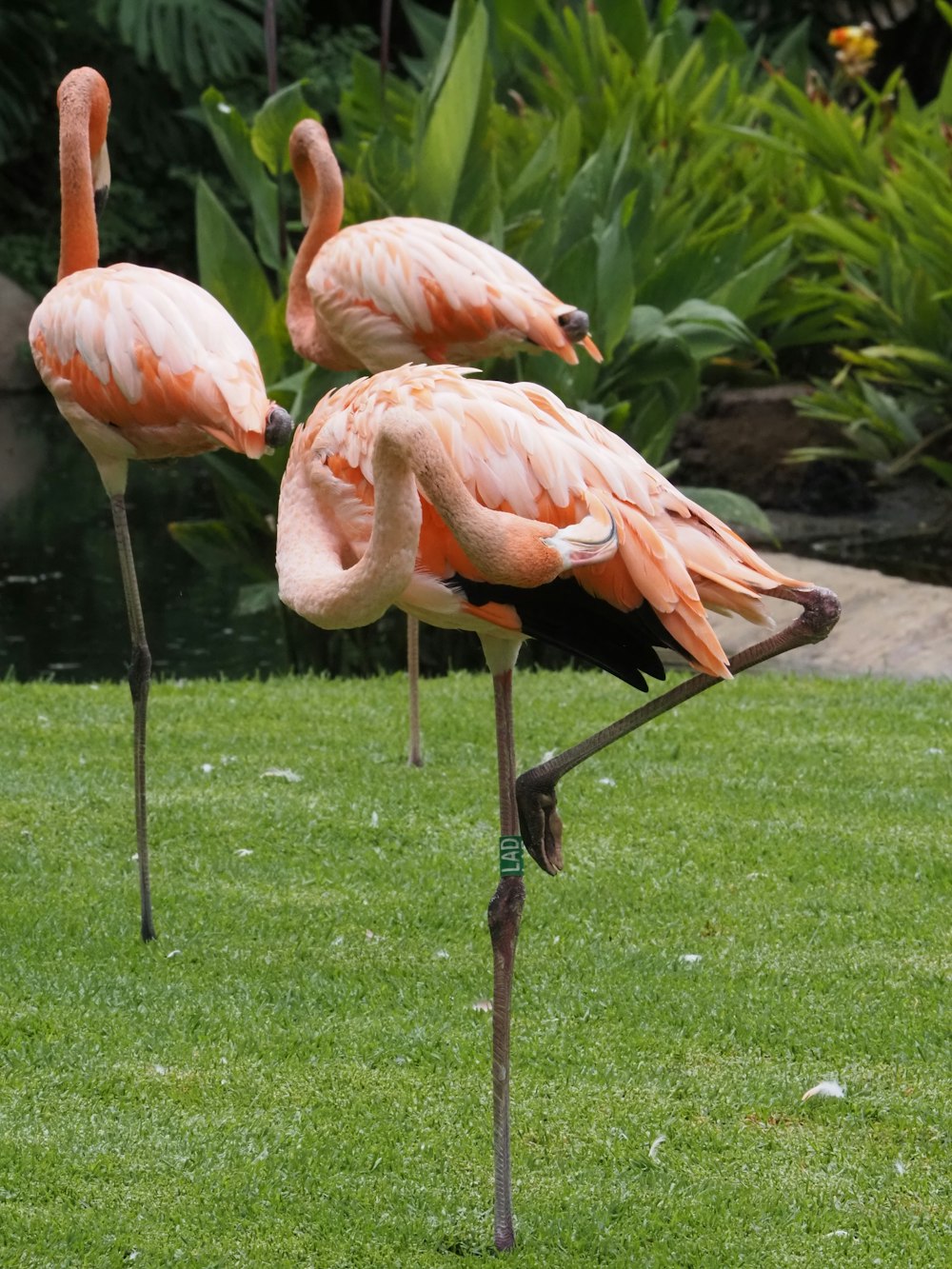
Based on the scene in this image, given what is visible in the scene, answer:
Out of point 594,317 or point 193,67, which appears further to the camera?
point 193,67

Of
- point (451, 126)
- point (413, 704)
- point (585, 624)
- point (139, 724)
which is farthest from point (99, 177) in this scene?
point (451, 126)

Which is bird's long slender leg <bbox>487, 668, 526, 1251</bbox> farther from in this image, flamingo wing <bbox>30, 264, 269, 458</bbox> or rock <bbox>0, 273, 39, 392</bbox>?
rock <bbox>0, 273, 39, 392</bbox>

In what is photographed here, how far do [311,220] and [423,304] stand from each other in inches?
39.7

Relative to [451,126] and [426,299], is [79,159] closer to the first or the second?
[426,299]

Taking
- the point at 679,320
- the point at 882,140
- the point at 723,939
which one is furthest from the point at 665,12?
the point at 723,939

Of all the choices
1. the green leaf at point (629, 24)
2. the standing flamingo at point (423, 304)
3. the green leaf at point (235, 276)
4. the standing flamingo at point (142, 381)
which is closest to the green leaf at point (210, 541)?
the green leaf at point (235, 276)

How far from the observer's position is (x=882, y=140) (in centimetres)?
1040

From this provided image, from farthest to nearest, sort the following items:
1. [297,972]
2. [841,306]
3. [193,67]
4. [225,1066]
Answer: [193,67]
[841,306]
[297,972]
[225,1066]

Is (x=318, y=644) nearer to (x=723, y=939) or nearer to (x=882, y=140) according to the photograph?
(x=723, y=939)

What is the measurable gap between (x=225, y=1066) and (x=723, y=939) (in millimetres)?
1260

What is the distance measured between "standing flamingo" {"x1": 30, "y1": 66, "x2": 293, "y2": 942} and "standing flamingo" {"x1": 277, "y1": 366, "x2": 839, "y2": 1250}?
71 centimetres

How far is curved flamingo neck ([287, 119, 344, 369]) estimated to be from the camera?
18.7ft

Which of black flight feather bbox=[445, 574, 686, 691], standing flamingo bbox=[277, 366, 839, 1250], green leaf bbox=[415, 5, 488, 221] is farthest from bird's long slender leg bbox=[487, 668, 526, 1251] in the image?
green leaf bbox=[415, 5, 488, 221]

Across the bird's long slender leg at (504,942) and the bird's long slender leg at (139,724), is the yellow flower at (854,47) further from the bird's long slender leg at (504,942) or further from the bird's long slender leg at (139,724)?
the bird's long slender leg at (504,942)
